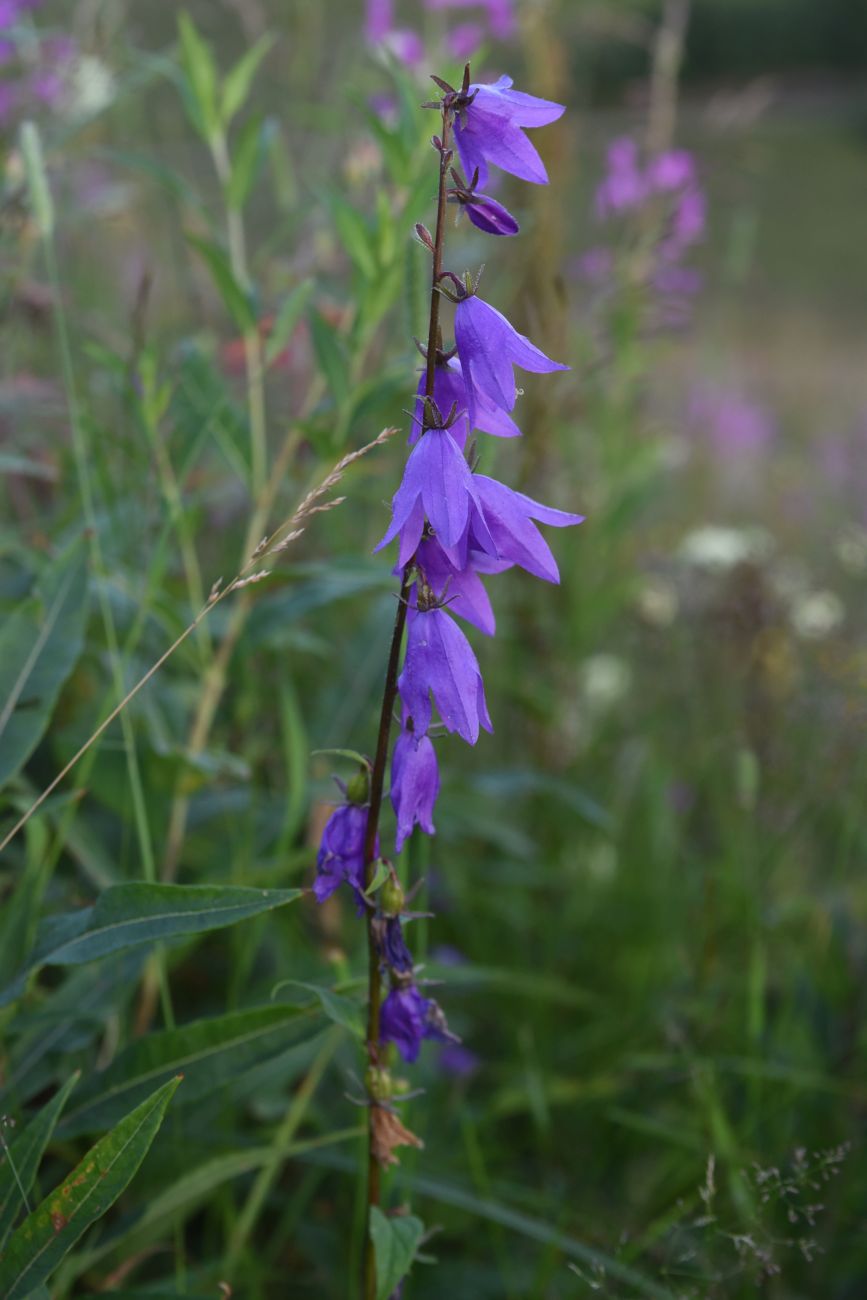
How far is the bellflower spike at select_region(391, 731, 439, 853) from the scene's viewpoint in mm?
810

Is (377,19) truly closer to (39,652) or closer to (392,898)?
(39,652)

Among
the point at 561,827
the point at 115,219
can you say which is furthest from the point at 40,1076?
the point at 115,219

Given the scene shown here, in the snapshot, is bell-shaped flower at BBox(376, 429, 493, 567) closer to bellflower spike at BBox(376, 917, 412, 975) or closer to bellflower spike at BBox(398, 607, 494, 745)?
bellflower spike at BBox(398, 607, 494, 745)

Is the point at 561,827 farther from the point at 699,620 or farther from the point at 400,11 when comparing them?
the point at 400,11

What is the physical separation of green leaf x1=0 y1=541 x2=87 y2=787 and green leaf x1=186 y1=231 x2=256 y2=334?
0.34m

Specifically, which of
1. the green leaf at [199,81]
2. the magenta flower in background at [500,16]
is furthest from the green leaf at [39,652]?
the magenta flower in background at [500,16]

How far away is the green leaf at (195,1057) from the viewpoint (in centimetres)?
94

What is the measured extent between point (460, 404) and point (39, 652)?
60cm

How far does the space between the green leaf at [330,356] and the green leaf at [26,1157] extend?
816 mm

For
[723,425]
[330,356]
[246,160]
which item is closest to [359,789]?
[330,356]

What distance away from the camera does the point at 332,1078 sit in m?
1.55

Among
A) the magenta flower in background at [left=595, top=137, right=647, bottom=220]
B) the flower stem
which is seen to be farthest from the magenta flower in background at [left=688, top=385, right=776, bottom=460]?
the flower stem

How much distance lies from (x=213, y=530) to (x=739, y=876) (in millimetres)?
1342

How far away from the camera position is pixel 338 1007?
86 centimetres
